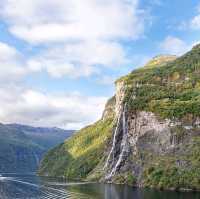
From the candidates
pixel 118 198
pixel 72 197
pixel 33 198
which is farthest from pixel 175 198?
pixel 33 198

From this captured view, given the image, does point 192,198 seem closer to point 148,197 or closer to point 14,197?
point 148,197

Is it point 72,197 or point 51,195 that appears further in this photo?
point 51,195

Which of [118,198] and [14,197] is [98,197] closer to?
[118,198]

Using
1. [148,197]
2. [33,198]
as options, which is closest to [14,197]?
[33,198]

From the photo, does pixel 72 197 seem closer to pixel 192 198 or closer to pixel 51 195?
pixel 51 195

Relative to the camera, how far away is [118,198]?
153 meters

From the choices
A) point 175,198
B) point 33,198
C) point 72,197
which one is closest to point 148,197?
point 175,198

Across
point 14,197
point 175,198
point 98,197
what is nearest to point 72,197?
point 98,197

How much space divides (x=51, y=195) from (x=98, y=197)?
2167 cm

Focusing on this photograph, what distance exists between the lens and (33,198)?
156500 millimetres

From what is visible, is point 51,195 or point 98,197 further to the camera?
point 51,195

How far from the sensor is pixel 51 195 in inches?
6634

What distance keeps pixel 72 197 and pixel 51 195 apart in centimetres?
1362

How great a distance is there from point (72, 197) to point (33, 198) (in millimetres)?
13857
